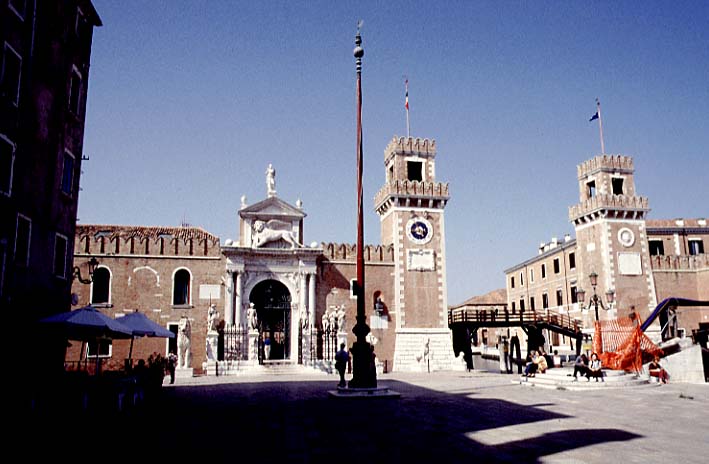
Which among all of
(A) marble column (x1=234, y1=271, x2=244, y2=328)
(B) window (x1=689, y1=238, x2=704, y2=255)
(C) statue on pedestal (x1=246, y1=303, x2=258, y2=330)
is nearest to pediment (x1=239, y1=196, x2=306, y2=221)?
(A) marble column (x1=234, y1=271, x2=244, y2=328)

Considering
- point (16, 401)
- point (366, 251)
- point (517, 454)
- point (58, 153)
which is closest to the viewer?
point (16, 401)

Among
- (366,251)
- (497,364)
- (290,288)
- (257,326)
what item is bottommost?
(497,364)

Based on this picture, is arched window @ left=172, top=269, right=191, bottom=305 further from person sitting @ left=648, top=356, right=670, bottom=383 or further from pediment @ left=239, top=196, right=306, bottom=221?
person sitting @ left=648, top=356, right=670, bottom=383

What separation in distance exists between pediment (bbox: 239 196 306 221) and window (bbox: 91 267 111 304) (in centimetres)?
774

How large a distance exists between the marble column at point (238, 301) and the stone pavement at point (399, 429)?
13.4 meters

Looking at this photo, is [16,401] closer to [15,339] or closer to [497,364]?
[15,339]

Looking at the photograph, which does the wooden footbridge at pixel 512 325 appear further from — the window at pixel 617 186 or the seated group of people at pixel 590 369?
the seated group of people at pixel 590 369

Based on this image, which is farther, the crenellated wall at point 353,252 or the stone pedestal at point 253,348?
the crenellated wall at point 353,252

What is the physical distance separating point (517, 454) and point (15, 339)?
13.0 meters

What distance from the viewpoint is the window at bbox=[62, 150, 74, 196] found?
62.2 feet

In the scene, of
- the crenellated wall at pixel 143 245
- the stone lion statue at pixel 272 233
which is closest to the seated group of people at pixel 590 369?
the stone lion statue at pixel 272 233

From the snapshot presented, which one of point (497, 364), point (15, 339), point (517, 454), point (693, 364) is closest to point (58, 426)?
point (517, 454)

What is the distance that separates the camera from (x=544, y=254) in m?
52.0

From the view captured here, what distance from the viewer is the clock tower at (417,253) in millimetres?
33844
